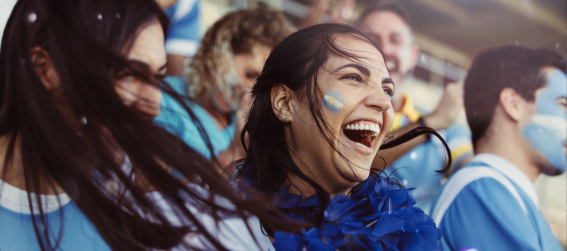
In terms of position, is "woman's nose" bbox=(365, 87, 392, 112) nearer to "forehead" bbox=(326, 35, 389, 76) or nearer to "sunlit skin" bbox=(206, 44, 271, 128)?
"forehead" bbox=(326, 35, 389, 76)

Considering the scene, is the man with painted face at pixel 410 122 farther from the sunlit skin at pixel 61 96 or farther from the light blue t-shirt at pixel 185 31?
the light blue t-shirt at pixel 185 31

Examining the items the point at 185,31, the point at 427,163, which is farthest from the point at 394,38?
the point at 185,31

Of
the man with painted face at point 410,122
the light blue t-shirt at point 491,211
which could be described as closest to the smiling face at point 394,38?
the man with painted face at point 410,122

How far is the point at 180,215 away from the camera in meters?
0.91

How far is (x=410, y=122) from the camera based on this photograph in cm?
193

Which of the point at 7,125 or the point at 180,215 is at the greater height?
the point at 7,125

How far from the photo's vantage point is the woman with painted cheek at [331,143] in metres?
1.01

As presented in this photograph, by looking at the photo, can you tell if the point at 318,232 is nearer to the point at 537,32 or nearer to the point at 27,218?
the point at 27,218

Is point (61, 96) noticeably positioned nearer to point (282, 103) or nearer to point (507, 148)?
point (282, 103)

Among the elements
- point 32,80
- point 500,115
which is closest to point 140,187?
point 32,80

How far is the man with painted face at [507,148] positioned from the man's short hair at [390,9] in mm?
669

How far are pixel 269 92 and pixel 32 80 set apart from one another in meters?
0.55

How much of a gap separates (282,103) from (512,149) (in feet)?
3.07

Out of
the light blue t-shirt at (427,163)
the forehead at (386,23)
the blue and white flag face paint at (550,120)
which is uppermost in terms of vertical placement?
the forehead at (386,23)
